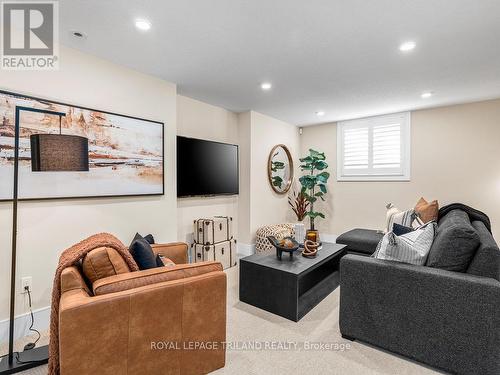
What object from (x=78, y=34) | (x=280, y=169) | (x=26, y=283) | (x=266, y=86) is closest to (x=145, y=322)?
(x=26, y=283)

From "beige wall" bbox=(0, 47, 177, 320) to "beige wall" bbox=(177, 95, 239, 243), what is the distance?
0.46 meters

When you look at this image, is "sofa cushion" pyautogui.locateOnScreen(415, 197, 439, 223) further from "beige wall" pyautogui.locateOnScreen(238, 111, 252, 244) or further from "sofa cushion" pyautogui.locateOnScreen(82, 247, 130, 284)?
"sofa cushion" pyautogui.locateOnScreen(82, 247, 130, 284)

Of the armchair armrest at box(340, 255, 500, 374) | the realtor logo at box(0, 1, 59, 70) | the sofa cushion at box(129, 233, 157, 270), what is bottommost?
the armchair armrest at box(340, 255, 500, 374)

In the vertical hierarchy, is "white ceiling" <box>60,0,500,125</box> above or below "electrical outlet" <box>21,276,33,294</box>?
above

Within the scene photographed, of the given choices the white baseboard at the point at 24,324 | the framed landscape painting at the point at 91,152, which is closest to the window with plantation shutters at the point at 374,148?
the framed landscape painting at the point at 91,152

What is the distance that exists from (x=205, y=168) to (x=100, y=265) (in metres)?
2.41

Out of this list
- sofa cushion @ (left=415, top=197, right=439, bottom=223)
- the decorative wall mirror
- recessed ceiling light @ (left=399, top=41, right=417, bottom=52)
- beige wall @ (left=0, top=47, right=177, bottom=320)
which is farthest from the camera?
the decorative wall mirror

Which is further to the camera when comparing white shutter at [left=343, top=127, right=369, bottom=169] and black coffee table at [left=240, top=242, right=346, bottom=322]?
white shutter at [left=343, top=127, right=369, bottom=169]

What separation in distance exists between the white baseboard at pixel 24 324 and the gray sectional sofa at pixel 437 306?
2569mm

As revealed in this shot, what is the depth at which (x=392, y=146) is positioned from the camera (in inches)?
180

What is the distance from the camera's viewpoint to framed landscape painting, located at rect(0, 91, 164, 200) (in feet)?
6.66

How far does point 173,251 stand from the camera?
8.37 feet

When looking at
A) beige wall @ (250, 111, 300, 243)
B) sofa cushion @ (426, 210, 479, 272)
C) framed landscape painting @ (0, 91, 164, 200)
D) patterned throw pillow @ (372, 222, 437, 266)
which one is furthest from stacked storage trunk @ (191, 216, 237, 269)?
sofa cushion @ (426, 210, 479, 272)

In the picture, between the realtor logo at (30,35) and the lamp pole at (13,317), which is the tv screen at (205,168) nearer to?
the realtor logo at (30,35)
